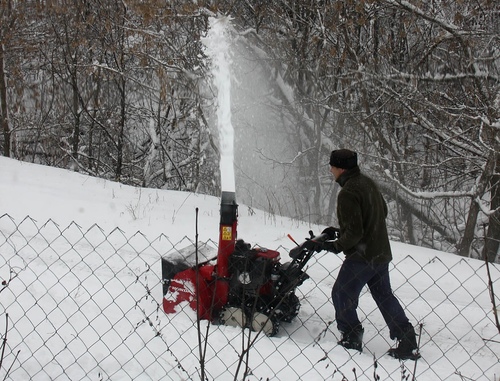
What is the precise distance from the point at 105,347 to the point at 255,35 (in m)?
8.20

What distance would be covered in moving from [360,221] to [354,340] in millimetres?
901

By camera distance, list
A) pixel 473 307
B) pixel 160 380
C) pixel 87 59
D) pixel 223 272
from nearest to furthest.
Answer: pixel 160 380 < pixel 223 272 < pixel 473 307 < pixel 87 59

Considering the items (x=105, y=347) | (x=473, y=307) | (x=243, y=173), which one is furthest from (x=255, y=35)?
(x=105, y=347)

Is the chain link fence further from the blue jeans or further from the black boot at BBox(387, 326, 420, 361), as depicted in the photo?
the blue jeans

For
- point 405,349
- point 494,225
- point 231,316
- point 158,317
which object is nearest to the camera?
point 405,349

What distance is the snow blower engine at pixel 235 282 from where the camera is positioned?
4574 millimetres

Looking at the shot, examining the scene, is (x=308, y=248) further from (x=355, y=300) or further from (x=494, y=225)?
(x=494, y=225)

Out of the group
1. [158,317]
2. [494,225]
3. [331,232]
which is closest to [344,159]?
[331,232]

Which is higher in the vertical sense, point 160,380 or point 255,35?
point 255,35

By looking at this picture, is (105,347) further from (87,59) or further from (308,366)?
(87,59)

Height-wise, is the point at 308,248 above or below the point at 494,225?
above

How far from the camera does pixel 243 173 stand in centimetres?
1233

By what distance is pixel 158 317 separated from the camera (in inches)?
189

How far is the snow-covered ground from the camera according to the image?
388cm
